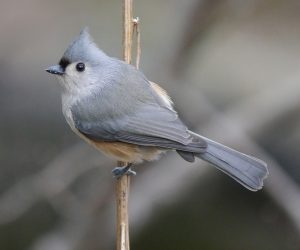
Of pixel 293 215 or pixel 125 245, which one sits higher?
pixel 293 215

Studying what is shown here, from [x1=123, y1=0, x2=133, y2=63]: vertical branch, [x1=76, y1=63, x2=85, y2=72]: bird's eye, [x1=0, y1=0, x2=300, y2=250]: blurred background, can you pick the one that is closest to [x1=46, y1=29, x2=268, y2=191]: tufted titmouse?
[x1=76, y1=63, x2=85, y2=72]: bird's eye

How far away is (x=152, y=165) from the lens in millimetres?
4383

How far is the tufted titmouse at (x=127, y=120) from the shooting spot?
3033mm

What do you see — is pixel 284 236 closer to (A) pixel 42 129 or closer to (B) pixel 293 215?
(B) pixel 293 215

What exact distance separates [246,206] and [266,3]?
2203mm

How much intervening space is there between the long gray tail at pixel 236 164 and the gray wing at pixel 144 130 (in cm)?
5

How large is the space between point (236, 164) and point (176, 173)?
128cm

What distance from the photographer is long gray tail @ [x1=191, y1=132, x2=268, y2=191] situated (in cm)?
304

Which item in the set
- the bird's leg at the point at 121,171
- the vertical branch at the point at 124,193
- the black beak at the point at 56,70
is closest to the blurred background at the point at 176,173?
the bird's leg at the point at 121,171

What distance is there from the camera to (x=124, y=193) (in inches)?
116

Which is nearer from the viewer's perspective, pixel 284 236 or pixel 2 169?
pixel 284 236

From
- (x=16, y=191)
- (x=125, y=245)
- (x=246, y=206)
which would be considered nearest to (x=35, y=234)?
(x=16, y=191)

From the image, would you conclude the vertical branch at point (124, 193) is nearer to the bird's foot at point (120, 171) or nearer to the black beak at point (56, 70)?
the bird's foot at point (120, 171)

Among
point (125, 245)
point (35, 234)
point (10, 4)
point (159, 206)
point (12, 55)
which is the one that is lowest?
point (125, 245)
